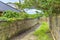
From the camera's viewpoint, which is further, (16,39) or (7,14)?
(7,14)

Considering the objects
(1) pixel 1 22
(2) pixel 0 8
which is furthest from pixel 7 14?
(1) pixel 1 22

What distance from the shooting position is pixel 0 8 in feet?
73.5

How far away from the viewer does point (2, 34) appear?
441 inches

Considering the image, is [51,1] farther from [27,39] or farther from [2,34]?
[27,39]

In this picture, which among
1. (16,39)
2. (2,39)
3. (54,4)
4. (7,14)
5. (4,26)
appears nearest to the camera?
(54,4)

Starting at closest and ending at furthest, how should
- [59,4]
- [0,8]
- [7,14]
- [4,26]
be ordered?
[59,4], [4,26], [7,14], [0,8]

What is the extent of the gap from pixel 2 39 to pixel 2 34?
0.39m

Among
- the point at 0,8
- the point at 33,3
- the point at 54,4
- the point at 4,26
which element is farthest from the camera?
the point at 0,8

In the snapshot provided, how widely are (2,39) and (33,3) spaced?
3479 millimetres

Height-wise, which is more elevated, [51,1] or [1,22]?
[51,1]

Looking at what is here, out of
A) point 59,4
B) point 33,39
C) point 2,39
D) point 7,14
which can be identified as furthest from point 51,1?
point 7,14

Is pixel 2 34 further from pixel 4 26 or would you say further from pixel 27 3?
pixel 27 3

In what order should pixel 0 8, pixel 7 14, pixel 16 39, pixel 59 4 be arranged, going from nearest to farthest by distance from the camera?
pixel 59 4 < pixel 16 39 < pixel 7 14 < pixel 0 8

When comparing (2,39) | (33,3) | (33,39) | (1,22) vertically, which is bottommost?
(33,39)
